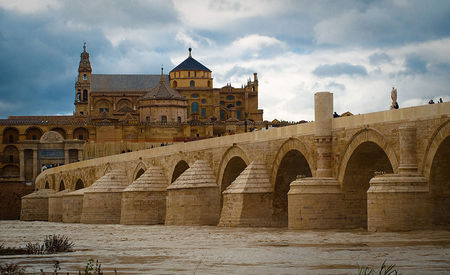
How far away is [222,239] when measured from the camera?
26.5m

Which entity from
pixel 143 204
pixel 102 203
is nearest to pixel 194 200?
pixel 143 204

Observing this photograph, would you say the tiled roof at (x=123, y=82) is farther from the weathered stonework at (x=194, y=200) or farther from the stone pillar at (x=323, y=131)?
the stone pillar at (x=323, y=131)

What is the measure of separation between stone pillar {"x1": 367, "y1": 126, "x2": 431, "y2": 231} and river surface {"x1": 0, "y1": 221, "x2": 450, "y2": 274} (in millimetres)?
488

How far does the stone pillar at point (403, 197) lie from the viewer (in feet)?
77.6

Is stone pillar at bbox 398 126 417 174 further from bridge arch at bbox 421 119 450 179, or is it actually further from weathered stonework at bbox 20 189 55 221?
weathered stonework at bbox 20 189 55 221

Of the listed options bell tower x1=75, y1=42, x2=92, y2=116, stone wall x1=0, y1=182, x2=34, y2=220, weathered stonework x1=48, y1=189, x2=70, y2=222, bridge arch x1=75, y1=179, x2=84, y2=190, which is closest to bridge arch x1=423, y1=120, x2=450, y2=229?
weathered stonework x1=48, y1=189, x2=70, y2=222

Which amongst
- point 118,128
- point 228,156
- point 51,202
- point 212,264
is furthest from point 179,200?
point 118,128

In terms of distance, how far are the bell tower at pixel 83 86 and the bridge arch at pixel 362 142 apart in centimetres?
9797

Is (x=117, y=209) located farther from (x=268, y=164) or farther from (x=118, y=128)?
(x=118, y=128)

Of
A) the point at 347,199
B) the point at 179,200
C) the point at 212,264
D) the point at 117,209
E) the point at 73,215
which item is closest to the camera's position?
the point at 212,264

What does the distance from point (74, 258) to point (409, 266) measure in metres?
8.84

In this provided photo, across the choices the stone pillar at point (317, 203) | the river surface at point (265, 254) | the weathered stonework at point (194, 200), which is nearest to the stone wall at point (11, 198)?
the weathered stonework at point (194, 200)

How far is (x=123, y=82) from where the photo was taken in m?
120

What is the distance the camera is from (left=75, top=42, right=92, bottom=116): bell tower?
414ft
